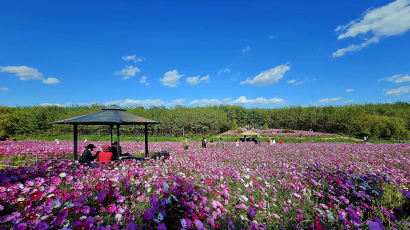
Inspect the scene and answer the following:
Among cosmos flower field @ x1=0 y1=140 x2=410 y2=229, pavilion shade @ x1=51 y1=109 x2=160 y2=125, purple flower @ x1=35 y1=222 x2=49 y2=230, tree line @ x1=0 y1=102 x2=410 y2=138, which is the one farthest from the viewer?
tree line @ x1=0 y1=102 x2=410 y2=138

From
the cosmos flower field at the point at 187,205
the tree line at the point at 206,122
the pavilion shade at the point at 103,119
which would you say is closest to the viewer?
the cosmos flower field at the point at 187,205

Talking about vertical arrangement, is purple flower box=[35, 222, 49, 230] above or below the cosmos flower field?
above

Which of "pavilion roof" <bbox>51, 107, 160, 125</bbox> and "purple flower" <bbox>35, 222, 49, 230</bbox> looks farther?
"pavilion roof" <bbox>51, 107, 160, 125</bbox>

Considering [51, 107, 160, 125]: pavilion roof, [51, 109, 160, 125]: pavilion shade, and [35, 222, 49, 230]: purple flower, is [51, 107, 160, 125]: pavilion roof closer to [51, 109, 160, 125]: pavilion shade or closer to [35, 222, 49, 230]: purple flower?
[51, 109, 160, 125]: pavilion shade

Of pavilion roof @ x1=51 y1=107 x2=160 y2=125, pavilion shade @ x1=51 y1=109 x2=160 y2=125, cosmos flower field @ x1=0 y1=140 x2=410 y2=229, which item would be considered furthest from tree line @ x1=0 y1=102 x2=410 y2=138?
cosmos flower field @ x1=0 y1=140 x2=410 y2=229

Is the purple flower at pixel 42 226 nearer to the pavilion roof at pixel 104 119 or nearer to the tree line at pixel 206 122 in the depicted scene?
the pavilion roof at pixel 104 119

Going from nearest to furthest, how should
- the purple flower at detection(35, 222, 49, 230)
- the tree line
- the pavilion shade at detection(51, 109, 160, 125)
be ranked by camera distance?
the purple flower at detection(35, 222, 49, 230) < the pavilion shade at detection(51, 109, 160, 125) < the tree line

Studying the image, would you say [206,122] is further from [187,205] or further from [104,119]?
[187,205]

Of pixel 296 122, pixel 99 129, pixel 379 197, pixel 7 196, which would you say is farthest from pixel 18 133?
pixel 296 122

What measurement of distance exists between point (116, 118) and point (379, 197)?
23.2 feet

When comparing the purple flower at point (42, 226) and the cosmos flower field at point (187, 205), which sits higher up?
the purple flower at point (42, 226)

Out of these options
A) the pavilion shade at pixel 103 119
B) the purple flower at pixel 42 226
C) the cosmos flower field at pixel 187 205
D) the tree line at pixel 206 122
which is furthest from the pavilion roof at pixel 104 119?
the tree line at pixel 206 122

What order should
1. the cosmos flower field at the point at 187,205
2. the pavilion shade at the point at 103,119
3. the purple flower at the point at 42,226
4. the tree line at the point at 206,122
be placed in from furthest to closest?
the tree line at the point at 206,122
the pavilion shade at the point at 103,119
the cosmos flower field at the point at 187,205
the purple flower at the point at 42,226

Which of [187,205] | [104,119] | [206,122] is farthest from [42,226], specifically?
[206,122]
